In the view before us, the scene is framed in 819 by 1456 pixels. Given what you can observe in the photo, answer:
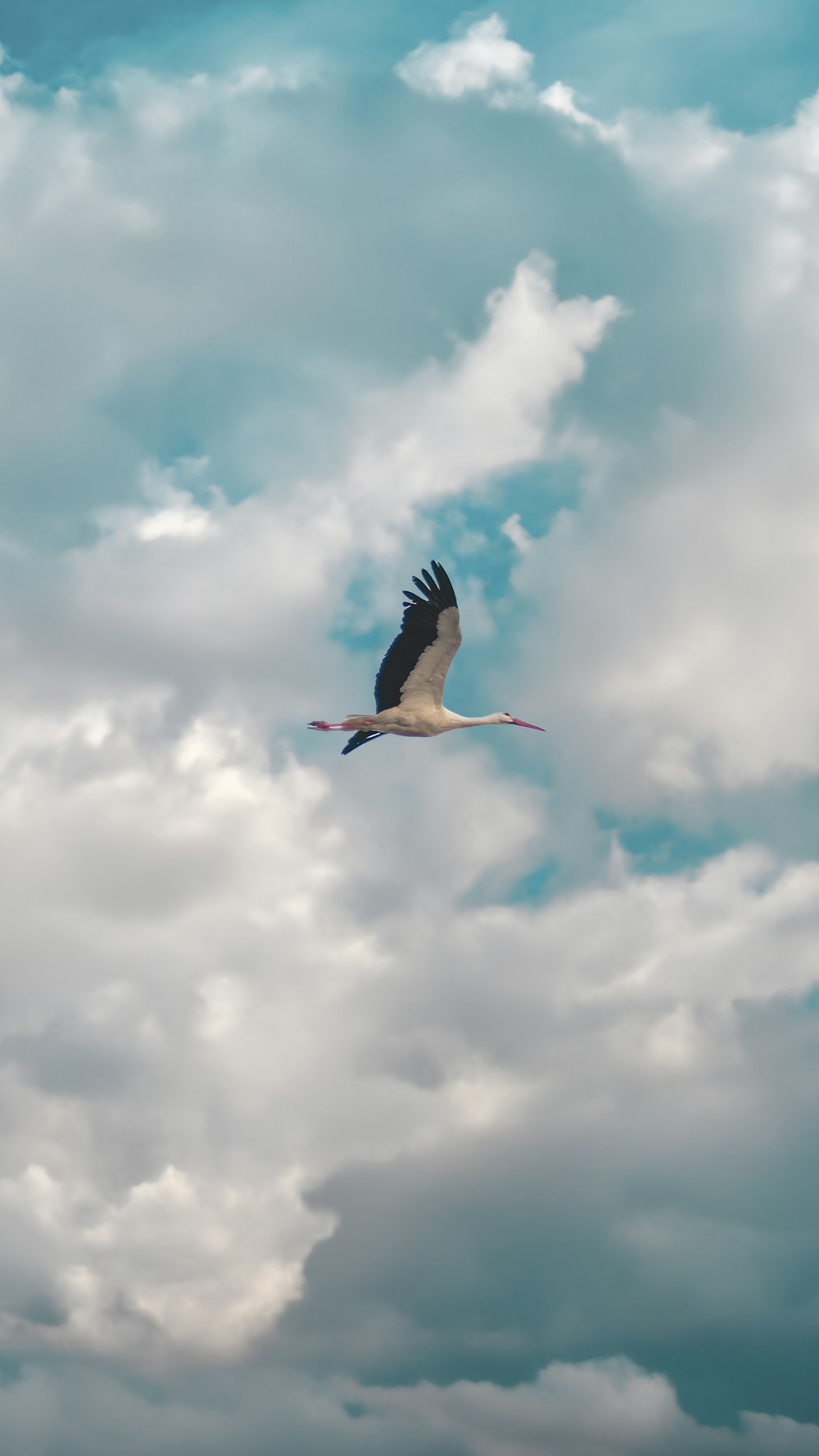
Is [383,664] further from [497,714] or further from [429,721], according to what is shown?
[497,714]

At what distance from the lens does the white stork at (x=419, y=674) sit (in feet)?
213

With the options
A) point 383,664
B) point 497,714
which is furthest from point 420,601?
point 497,714

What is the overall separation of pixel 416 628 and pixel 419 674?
2022 millimetres

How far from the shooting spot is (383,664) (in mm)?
66438

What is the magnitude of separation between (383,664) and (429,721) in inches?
119

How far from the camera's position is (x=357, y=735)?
68375mm

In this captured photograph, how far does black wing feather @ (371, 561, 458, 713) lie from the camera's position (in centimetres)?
6500

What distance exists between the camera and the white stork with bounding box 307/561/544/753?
65062 mm

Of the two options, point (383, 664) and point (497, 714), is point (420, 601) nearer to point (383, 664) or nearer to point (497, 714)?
point (383, 664)

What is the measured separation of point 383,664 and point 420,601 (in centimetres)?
287

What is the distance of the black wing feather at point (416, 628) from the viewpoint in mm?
65000

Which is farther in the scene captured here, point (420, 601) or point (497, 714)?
point (497, 714)

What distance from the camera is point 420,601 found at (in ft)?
213

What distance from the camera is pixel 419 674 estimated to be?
66625 mm
